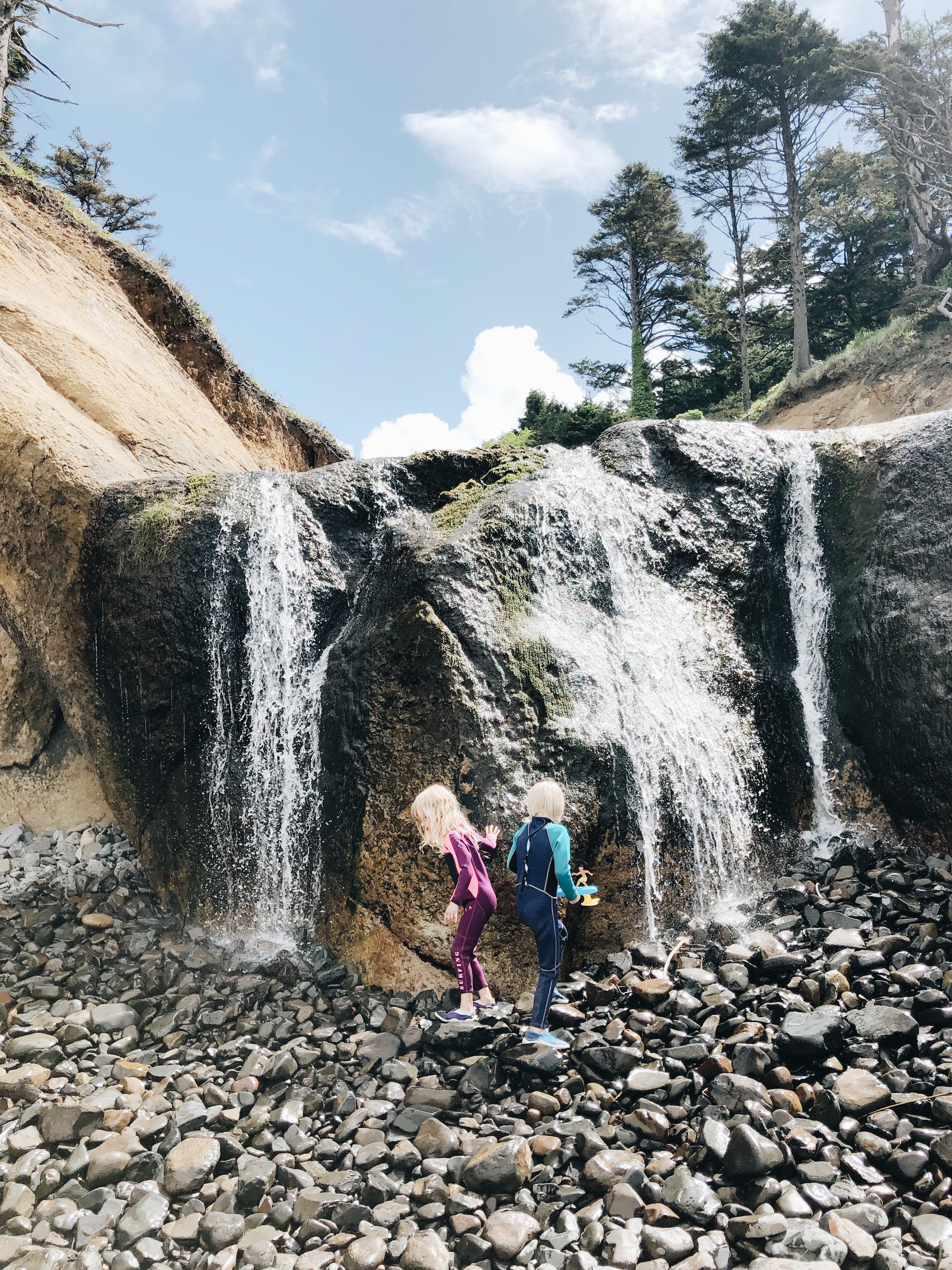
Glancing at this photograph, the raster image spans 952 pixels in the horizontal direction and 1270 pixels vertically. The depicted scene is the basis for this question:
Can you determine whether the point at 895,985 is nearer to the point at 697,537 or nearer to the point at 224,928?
the point at 697,537

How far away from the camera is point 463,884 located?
17.8ft

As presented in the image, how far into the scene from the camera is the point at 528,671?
22.0 feet

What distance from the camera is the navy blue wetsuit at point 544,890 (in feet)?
16.6

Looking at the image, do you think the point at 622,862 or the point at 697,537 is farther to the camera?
the point at 697,537

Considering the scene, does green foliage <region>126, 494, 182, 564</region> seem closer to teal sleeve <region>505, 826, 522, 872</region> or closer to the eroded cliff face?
the eroded cliff face

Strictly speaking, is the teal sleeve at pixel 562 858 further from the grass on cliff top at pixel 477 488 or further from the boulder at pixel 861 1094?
the grass on cliff top at pixel 477 488

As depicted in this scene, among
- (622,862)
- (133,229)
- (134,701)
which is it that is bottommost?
(622,862)

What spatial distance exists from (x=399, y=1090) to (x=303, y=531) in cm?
518

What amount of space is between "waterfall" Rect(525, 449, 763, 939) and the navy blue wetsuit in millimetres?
1610

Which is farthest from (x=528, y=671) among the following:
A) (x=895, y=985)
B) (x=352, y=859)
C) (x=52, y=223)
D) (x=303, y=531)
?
(x=52, y=223)

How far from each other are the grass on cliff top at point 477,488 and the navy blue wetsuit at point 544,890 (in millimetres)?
3424

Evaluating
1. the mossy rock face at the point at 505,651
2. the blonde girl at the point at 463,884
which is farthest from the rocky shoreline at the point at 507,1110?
the mossy rock face at the point at 505,651

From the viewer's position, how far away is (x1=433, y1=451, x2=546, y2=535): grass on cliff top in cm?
783

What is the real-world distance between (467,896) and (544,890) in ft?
2.03
